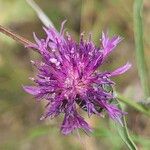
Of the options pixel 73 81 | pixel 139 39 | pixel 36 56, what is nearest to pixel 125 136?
pixel 73 81

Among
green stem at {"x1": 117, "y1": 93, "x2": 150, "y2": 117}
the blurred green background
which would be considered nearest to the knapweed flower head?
green stem at {"x1": 117, "y1": 93, "x2": 150, "y2": 117}

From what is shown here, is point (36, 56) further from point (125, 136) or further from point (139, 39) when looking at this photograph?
point (125, 136)

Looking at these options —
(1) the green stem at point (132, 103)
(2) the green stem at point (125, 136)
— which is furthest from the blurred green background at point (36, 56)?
(2) the green stem at point (125, 136)

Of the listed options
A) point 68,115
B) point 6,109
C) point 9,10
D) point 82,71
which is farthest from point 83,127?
point 9,10

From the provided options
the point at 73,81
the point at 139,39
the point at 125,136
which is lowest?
the point at 125,136

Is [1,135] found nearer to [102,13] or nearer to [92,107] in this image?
[102,13]

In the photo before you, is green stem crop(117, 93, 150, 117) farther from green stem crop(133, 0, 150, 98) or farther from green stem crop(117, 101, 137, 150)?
green stem crop(117, 101, 137, 150)
